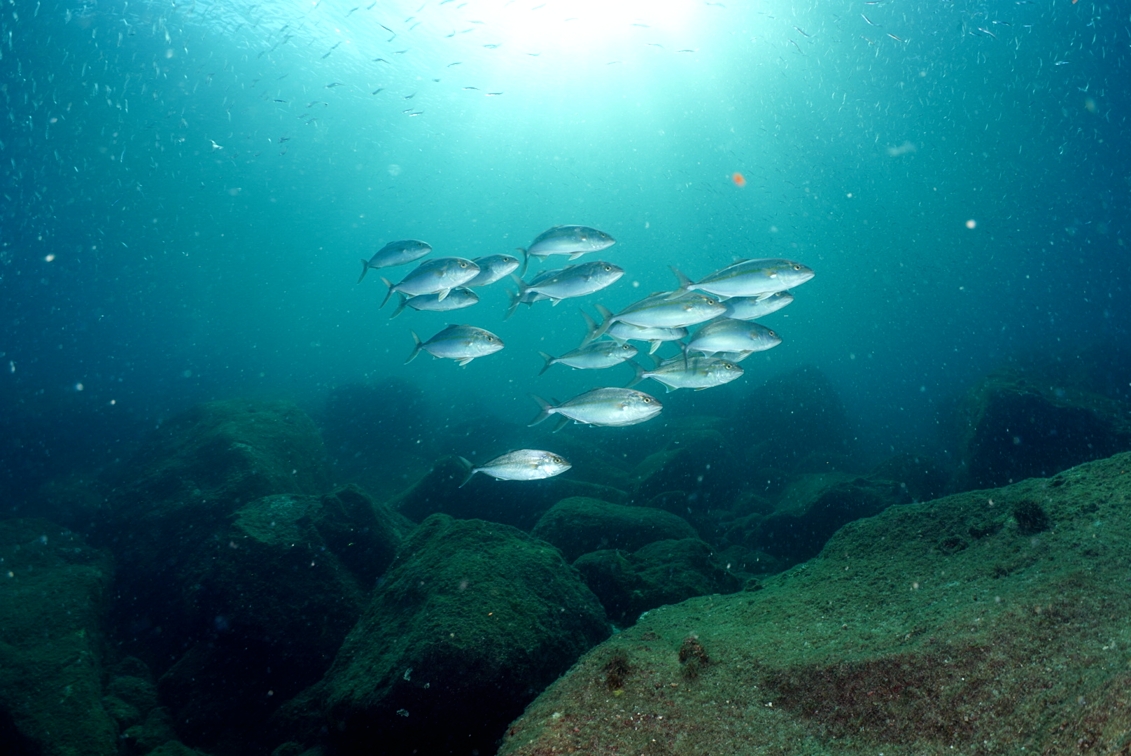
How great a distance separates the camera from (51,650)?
5246 millimetres

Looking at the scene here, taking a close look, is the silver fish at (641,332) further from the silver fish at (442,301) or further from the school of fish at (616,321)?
the silver fish at (442,301)

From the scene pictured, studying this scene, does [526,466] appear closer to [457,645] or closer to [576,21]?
[457,645]

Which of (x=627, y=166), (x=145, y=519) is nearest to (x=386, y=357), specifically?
(x=627, y=166)

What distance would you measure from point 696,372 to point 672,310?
813mm

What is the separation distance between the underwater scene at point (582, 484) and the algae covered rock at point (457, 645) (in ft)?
0.10

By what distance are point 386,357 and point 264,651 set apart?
81.1m

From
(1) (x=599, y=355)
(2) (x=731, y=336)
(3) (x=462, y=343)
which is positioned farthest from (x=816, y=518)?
(3) (x=462, y=343)

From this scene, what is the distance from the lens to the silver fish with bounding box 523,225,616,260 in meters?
6.05

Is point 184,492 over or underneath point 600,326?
underneath

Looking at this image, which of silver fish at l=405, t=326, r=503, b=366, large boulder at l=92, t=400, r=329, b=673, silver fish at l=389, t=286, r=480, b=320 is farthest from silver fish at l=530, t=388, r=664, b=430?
large boulder at l=92, t=400, r=329, b=673

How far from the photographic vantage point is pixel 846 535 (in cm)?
475

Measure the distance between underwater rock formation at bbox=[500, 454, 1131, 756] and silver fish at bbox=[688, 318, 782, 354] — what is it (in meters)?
2.54

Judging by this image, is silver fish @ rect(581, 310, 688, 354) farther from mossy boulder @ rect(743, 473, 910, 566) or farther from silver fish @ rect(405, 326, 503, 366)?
mossy boulder @ rect(743, 473, 910, 566)

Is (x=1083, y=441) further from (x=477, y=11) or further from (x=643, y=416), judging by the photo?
(x=477, y=11)
